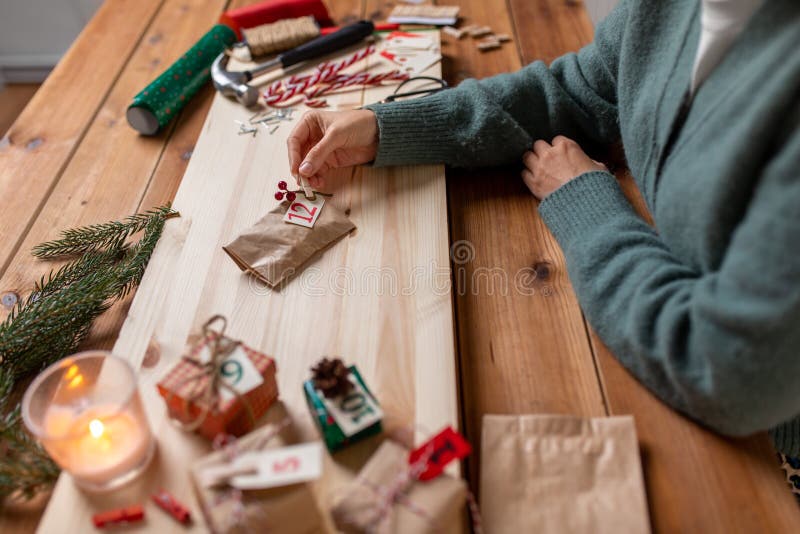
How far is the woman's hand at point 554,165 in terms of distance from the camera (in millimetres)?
1028

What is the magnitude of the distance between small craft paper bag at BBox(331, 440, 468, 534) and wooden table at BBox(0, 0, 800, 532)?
11cm

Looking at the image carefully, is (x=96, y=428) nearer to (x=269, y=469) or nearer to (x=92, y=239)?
(x=269, y=469)

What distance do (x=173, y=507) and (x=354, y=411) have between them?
20cm

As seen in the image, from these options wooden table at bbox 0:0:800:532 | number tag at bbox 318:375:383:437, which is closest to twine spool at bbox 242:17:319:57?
wooden table at bbox 0:0:800:532

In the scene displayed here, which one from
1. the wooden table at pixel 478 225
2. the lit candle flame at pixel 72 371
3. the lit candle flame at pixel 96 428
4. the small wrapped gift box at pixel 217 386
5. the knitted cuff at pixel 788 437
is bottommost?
the knitted cuff at pixel 788 437

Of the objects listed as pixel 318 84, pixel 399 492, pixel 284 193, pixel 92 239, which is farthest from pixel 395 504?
pixel 318 84

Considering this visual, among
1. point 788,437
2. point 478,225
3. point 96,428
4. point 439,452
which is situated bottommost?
point 788,437

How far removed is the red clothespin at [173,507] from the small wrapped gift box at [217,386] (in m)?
0.07

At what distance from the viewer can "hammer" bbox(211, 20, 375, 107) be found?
125 cm

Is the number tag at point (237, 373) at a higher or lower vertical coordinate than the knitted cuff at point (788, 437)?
higher

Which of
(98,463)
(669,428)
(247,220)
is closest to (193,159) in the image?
(247,220)

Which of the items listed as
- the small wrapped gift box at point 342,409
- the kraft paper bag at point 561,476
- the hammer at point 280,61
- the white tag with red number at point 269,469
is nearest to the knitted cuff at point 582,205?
the kraft paper bag at point 561,476

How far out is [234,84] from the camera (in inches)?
49.8

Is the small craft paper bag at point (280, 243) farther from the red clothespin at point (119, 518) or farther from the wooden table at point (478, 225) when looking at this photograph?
the red clothespin at point (119, 518)
